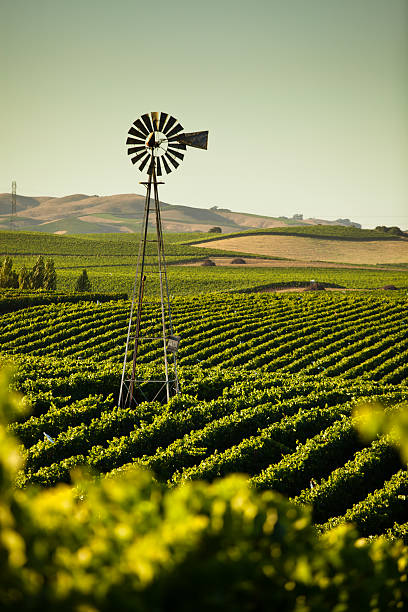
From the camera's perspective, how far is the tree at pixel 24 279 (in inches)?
1585

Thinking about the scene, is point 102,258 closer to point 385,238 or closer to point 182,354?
point 182,354

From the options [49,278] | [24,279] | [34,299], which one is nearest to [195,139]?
[34,299]

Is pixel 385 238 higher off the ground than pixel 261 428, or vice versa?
pixel 385 238

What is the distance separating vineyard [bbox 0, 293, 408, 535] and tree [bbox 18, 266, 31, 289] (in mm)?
15744

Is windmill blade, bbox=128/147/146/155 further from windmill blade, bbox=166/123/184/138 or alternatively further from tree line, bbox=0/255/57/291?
tree line, bbox=0/255/57/291

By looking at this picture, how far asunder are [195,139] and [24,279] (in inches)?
1192

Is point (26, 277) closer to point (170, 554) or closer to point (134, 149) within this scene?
point (134, 149)

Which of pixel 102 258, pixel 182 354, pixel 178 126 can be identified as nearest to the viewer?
pixel 178 126

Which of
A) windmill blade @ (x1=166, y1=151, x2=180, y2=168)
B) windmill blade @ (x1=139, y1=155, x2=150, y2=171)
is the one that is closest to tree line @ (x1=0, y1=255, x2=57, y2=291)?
windmill blade @ (x1=139, y1=155, x2=150, y2=171)

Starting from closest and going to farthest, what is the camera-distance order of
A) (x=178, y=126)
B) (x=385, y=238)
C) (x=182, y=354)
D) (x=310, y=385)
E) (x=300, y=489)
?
(x=300, y=489)
(x=178, y=126)
(x=310, y=385)
(x=182, y=354)
(x=385, y=238)

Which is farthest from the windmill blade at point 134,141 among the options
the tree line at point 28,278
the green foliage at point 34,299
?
the tree line at point 28,278

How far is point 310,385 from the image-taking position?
616 inches

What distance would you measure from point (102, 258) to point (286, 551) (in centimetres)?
7843

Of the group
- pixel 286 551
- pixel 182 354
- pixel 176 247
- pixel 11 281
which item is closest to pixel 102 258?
pixel 176 247
